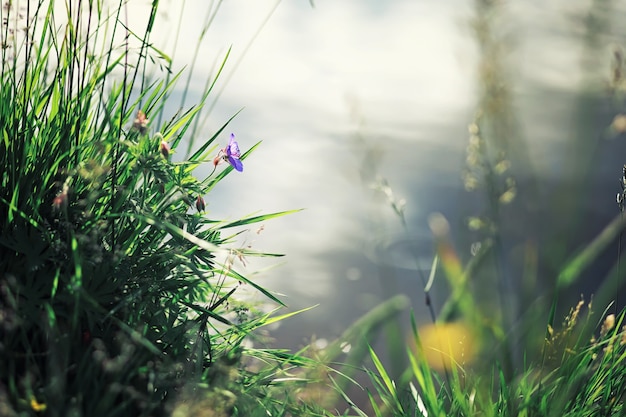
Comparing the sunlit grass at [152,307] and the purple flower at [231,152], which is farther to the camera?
the purple flower at [231,152]

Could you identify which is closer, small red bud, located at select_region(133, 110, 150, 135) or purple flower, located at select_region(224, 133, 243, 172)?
small red bud, located at select_region(133, 110, 150, 135)

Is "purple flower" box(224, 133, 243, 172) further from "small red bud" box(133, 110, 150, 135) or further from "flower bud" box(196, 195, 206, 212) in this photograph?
"small red bud" box(133, 110, 150, 135)

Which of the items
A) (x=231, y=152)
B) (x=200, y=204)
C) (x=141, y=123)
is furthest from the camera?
(x=231, y=152)

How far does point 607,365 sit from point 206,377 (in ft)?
3.30

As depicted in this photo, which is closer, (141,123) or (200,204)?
(141,123)

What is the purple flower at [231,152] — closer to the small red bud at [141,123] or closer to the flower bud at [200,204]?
the flower bud at [200,204]

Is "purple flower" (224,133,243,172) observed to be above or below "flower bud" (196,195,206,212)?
above

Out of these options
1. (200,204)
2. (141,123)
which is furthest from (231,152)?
(141,123)

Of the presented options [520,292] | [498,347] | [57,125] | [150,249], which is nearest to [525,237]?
[520,292]

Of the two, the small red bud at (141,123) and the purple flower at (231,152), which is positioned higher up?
the small red bud at (141,123)

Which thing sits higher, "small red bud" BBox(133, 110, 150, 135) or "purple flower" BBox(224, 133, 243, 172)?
"small red bud" BBox(133, 110, 150, 135)

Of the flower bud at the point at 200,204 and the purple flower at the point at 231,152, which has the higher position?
the purple flower at the point at 231,152

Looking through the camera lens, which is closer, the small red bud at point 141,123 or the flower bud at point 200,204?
the small red bud at point 141,123

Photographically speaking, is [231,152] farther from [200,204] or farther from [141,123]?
[141,123]
